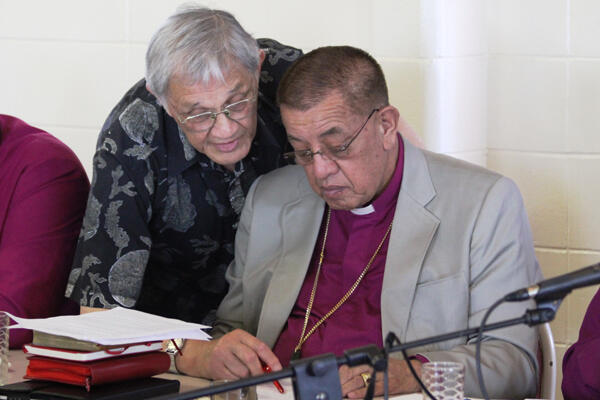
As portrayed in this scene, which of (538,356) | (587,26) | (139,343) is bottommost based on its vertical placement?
(538,356)

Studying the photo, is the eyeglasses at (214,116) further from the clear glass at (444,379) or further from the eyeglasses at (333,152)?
the clear glass at (444,379)

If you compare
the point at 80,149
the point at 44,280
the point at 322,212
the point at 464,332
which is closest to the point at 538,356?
the point at 322,212

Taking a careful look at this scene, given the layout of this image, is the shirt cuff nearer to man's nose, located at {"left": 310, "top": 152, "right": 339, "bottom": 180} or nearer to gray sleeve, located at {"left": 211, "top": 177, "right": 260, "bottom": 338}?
man's nose, located at {"left": 310, "top": 152, "right": 339, "bottom": 180}

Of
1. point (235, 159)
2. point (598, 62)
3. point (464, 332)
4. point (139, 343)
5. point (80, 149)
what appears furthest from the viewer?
point (80, 149)

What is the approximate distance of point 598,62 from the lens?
3.16 meters

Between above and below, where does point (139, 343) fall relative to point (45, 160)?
below

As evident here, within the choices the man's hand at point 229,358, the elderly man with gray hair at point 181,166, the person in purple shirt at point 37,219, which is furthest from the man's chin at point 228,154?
the person in purple shirt at point 37,219

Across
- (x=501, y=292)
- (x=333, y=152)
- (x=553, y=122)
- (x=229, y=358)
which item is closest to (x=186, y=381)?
(x=229, y=358)

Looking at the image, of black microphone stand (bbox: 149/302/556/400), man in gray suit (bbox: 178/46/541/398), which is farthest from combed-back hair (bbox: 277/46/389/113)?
black microphone stand (bbox: 149/302/556/400)

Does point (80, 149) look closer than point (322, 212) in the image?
No

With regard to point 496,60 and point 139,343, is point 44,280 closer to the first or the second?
point 139,343

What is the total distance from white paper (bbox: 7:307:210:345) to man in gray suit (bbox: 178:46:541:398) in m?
0.23

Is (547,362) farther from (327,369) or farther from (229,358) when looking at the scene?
(327,369)

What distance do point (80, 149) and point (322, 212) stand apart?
68.3 inches
